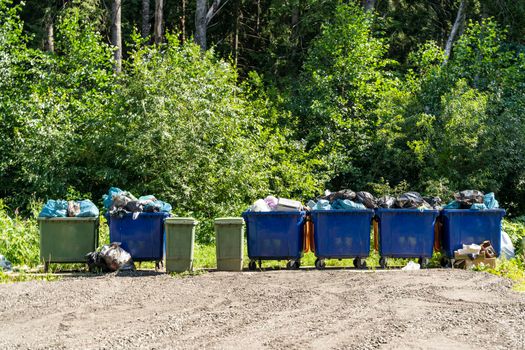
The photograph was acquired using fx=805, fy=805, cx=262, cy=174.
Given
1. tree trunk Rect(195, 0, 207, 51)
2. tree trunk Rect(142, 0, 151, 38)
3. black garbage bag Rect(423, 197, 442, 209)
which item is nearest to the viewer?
black garbage bag Rect(423, 197, 442, 209)

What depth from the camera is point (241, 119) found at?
2152 cm

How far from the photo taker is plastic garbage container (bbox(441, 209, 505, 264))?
44.3 ft

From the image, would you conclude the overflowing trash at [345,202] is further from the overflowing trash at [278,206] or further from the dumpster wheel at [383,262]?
the dumpster wheel at [383,262]

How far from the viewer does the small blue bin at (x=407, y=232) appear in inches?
530

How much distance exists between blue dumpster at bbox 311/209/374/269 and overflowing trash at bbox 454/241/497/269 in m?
1.57

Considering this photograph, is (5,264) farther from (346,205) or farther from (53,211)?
(346,205)

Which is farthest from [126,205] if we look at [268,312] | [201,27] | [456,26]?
[456,26]

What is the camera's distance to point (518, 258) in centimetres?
1432

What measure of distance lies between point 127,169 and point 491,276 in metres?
9.47

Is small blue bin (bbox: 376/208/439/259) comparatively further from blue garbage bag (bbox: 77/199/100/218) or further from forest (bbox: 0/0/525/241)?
forest (bbox: 0/0/525/241)

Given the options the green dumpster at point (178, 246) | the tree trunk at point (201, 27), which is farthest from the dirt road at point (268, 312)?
the tree trunk at point (201, 27)

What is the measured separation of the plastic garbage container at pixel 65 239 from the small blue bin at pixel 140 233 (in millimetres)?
407

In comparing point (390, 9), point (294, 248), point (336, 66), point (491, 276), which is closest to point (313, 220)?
point (294, 248)

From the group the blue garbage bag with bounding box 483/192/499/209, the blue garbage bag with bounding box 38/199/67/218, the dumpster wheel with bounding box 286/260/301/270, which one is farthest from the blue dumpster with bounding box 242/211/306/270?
the blue garbage bag with bounding box 483/192/499/209
